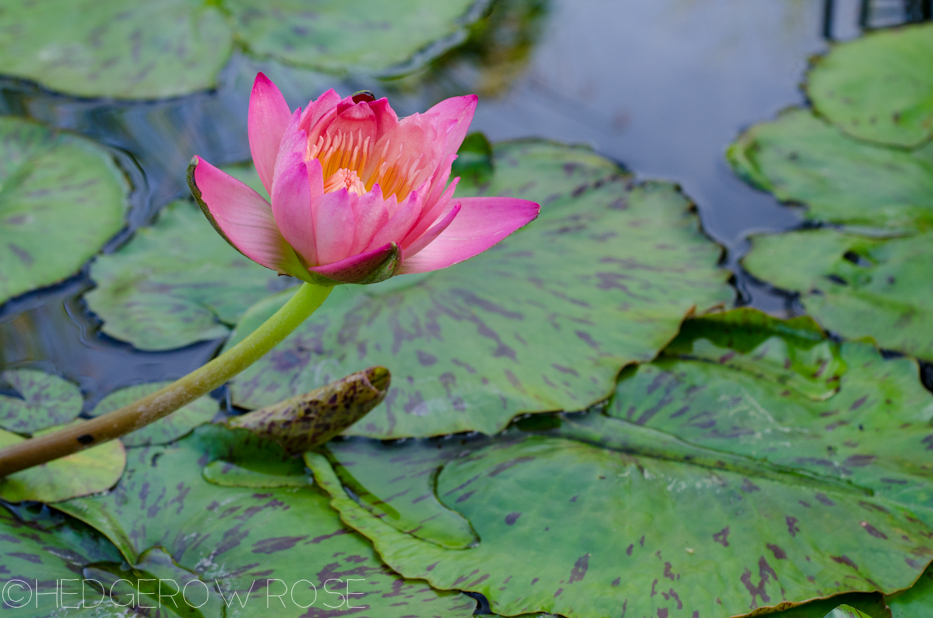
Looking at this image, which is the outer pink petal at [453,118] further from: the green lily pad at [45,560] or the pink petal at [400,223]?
the green lily pad at [45,560]

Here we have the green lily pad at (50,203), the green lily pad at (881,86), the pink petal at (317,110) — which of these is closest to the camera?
the pink petal at (317,110)

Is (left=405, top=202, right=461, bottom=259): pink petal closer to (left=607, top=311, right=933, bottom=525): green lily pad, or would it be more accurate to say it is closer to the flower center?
the flower center

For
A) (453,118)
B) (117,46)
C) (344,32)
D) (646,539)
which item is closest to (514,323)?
(646,539)

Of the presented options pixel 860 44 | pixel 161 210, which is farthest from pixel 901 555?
pixel 860 44

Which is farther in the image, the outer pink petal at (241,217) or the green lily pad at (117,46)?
the green lily pad at (117,46)

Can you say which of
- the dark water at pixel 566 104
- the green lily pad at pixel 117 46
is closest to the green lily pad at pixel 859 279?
the dark water at pixel 566 104

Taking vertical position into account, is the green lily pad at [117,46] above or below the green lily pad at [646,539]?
above

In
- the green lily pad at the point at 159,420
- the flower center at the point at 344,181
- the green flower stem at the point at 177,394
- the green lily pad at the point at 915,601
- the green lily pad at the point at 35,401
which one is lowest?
the green lily pad at the point at 915,601

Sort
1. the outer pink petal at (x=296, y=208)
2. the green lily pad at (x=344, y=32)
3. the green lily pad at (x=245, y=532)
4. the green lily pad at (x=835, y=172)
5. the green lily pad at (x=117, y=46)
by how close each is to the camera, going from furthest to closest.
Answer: the green lily pad at (x=344, y=32), the green lily pad at (x=117, y=46), the green lily pad at (x=835, y=172), the green lily pad at (x=245, y=532), the outer pink petal at (x=296, y=208)
